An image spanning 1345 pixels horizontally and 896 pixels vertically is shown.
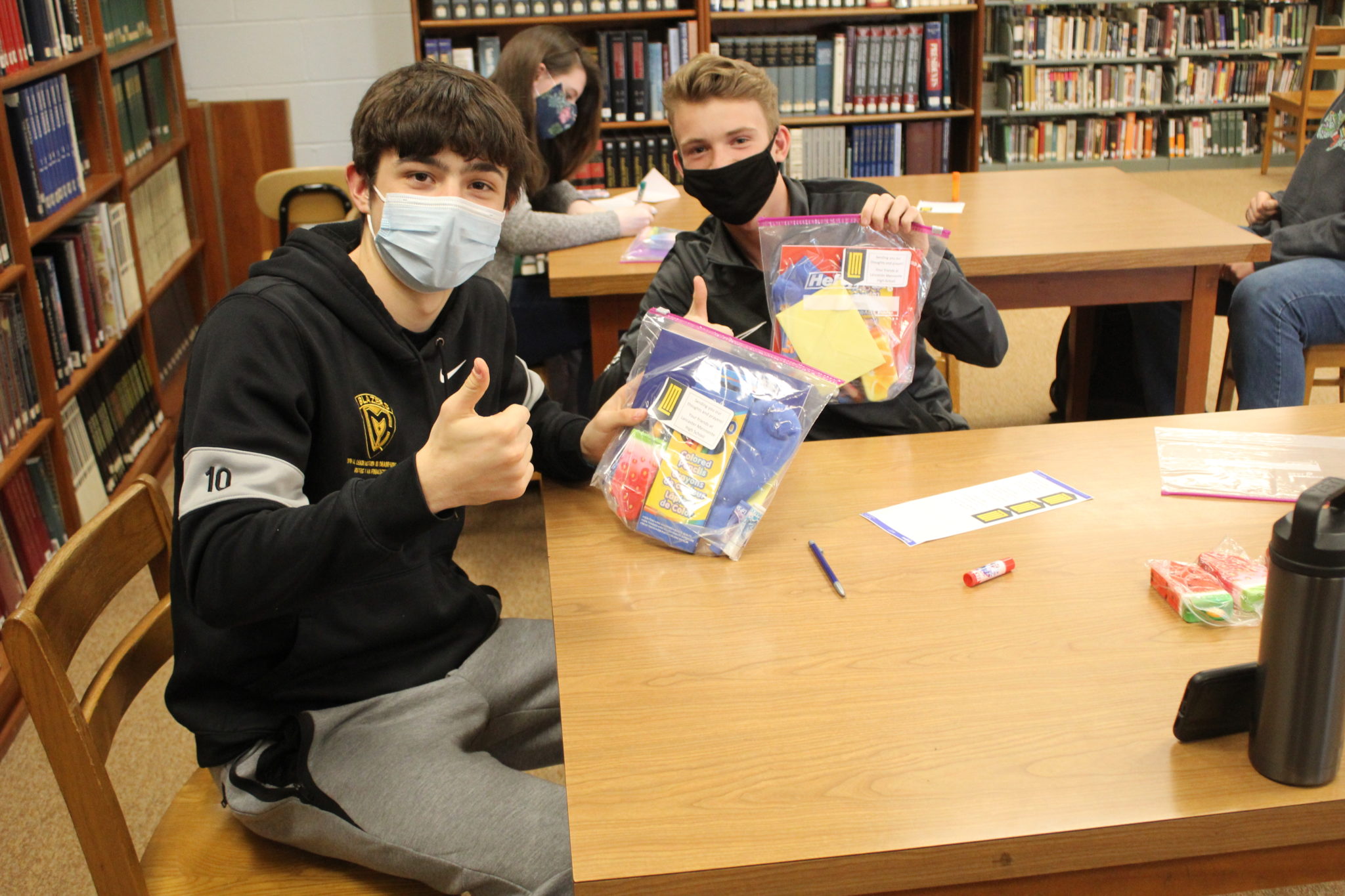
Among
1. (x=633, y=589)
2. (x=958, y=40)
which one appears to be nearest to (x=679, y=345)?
(x=633, y=589)

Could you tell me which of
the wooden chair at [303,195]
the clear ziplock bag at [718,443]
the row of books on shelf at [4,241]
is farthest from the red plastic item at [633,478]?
the wooden chair at [303,195]

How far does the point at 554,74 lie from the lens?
9.46ft

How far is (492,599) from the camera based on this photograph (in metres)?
1.50

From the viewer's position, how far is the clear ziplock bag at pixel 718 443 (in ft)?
4.13

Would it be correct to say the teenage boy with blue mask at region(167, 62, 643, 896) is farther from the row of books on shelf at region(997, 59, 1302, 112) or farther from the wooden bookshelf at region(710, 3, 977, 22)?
the row of books on shelf at region(997, 59, 1302, 112)

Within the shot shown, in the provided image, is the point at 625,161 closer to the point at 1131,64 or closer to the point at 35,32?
the point at 35,32

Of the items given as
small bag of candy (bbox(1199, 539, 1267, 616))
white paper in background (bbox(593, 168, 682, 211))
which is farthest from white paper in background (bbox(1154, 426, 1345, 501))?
white paper in background (bbox(593, 168, 682, 211))

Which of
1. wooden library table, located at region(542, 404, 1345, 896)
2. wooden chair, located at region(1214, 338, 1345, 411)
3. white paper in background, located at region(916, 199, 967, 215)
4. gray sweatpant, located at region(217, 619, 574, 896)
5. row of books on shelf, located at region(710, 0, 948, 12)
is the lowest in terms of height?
wooden chair, located at region(1214, 338, 1345, 411)

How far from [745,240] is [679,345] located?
0.70 meters

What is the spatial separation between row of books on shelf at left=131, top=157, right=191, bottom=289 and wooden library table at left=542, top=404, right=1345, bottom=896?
2811 mm

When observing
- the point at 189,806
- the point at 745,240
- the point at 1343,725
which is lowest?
the point at 189,806

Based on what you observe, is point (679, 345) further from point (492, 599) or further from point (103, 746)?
point (103, 746)

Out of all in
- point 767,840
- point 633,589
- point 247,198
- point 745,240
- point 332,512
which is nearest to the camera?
point 767,840

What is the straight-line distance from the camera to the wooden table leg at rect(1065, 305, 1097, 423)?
3180 mm
